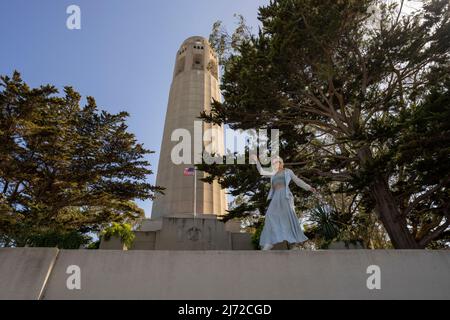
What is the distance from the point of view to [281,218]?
297 inches

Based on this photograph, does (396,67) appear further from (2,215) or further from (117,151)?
(2,215)

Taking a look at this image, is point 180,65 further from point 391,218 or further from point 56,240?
point 391,218

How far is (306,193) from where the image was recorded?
14.7m

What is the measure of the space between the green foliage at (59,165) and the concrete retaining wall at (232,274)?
4.85m

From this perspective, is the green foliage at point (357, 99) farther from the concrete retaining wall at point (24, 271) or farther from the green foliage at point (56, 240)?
the concrete retaining wall at point (24, 271)

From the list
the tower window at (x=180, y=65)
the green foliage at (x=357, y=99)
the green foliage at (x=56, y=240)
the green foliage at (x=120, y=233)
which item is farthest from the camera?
the tower window at (x=180, y=65)

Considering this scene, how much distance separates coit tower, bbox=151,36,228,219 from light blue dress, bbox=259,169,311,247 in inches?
490

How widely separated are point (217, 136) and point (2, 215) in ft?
58.2

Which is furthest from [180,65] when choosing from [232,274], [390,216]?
[232,274]

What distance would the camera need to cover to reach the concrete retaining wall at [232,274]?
19.2 ft

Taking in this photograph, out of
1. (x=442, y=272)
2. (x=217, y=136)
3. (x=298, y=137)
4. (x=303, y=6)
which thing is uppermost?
(x=217, y=136)

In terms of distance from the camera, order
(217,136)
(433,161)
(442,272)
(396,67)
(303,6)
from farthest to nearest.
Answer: (217,136) → (396,67) → (303,6) → (433,161) → (442,272)

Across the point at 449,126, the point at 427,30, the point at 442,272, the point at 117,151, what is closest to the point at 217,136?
the point at 117,151

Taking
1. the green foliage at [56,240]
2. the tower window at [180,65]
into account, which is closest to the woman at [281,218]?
the green foliage at [56,240]
